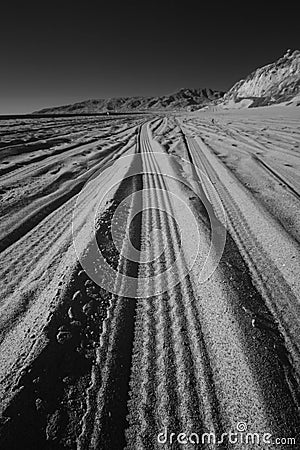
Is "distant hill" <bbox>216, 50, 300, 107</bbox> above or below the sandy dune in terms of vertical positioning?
above

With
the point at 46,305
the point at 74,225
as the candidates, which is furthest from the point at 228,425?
the point at 74,225

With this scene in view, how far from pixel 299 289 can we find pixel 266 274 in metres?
0.30

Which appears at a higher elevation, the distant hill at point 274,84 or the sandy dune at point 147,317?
the distant hill at point 274,84

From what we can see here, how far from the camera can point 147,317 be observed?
7.23 feet

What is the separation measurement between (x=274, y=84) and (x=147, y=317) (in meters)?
42.7

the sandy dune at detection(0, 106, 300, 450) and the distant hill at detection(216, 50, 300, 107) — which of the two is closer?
the sandy dune at detection(0, 106, 300, 450)

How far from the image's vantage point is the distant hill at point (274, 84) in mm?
29922

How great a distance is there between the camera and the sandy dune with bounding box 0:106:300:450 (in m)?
1.53

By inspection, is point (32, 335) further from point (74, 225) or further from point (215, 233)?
point (215, 233)

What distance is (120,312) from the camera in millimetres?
2238

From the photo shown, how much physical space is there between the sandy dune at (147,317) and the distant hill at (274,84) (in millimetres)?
24678

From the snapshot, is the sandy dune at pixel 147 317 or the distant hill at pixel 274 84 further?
the distant hill at pixel 274 84

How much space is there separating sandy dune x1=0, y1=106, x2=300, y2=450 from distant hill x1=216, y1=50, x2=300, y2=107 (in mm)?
24678

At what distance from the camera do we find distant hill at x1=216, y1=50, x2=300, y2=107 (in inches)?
1178
